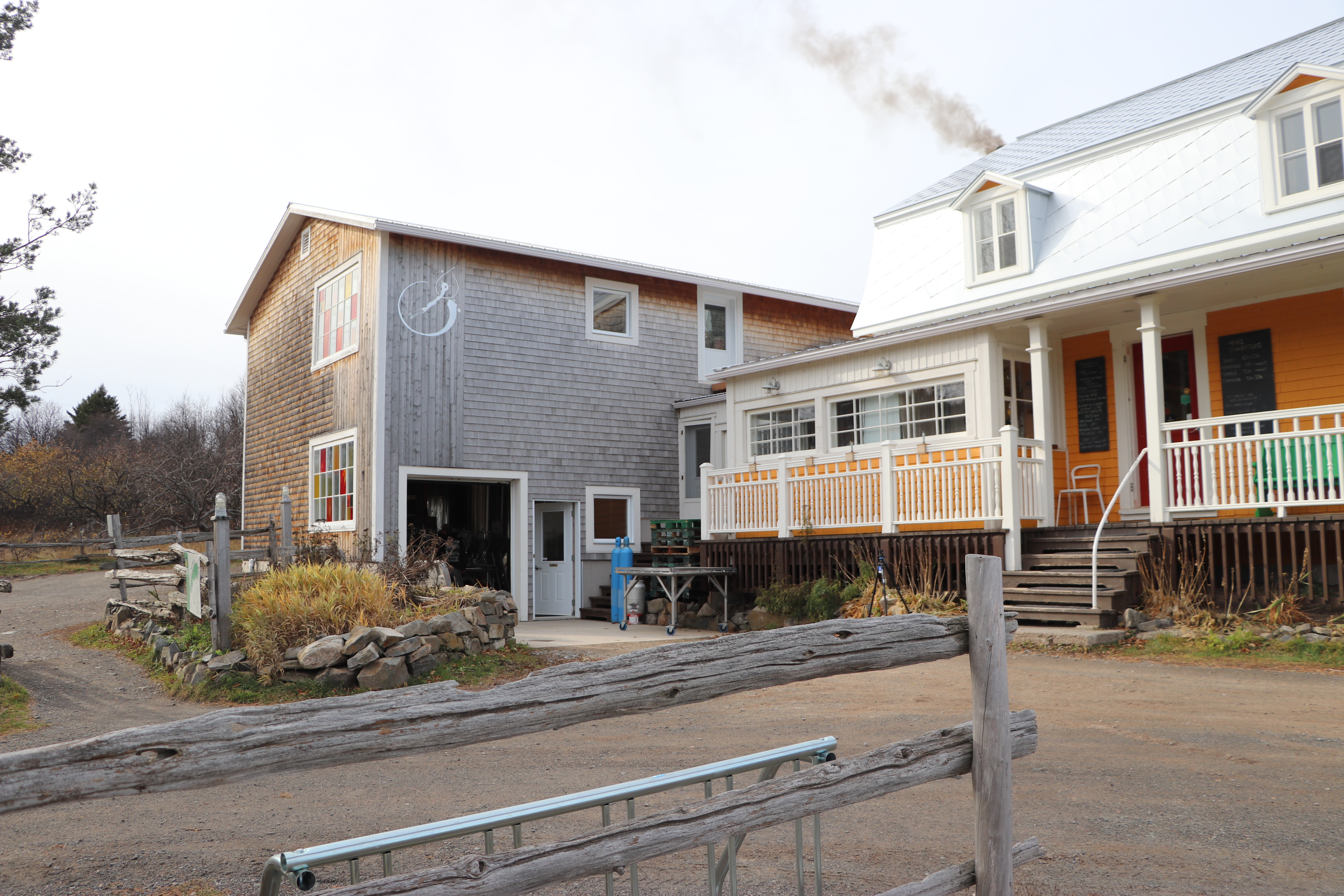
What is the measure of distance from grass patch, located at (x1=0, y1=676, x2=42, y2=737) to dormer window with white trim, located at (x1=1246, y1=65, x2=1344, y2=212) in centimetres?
1435

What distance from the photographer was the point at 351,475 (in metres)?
15.7

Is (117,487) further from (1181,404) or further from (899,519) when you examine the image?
(1181,404)

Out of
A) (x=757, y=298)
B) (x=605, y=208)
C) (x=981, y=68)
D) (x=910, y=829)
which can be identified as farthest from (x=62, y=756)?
(x=605, y=208)

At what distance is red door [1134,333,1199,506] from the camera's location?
1236 centimetres

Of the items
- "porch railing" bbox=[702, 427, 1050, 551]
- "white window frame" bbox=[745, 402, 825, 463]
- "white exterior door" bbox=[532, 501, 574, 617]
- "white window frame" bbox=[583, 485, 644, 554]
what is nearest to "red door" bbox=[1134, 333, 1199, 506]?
"porch railing" bbox=[702, 427, 1050, 551]

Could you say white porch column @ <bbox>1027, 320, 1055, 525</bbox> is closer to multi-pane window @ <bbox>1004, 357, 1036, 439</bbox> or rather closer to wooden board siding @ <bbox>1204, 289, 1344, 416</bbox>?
multi-pane window @ <bbox>1004, 357, 1036, 439</bbox>

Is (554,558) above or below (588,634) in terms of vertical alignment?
above

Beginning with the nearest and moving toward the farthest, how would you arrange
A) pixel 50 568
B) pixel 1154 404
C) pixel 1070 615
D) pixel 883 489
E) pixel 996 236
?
pixel 1070 615, pixel 1154 404, pixel 883 489, pixel 996 236, pixel 50 568

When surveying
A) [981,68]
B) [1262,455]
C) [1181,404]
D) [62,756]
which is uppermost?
[981,68]

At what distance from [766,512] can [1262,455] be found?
645 centimetres

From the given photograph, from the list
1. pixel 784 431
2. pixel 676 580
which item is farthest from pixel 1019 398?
pixel 676 580

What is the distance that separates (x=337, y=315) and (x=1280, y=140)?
14.5m

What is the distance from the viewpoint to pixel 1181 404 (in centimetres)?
1250

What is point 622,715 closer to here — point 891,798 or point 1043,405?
point 891,798
